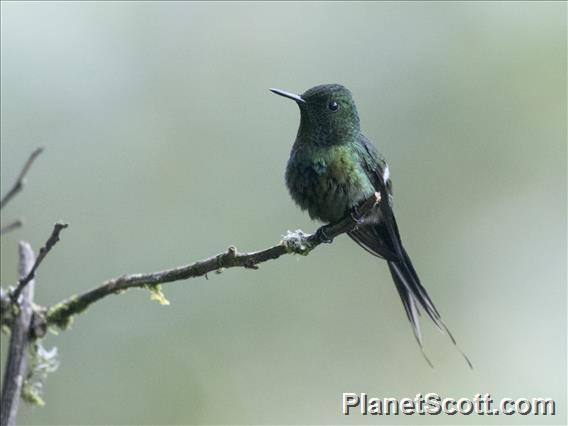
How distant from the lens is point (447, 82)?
6.54 meters

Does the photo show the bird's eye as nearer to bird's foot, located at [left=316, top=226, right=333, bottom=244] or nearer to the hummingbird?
the hummingbird

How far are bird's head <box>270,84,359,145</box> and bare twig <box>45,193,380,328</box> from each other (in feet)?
1.19

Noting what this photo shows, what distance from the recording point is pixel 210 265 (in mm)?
2348

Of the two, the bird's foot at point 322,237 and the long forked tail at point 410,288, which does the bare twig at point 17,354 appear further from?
the long forked tail at point 410,288

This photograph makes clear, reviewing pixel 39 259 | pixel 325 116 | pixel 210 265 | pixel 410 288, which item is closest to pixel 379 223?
pixel 410 288

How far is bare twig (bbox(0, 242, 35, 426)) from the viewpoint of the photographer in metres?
2.33

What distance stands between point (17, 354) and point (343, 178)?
1392 millimetres

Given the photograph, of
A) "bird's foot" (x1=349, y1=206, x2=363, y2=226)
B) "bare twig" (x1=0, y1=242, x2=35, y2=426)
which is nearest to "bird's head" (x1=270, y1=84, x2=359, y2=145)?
"bird's foot" (x1=349, y1=206, x2=363, y2=226)

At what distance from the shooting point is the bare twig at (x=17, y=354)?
2326 mm

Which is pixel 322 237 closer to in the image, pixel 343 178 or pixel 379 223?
pixel 343 178

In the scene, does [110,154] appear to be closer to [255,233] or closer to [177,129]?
[177,129]

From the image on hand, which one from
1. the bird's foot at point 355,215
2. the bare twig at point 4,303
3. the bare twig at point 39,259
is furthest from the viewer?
the bird's foot at point 355,215

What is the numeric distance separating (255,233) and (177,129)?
54.4 inches

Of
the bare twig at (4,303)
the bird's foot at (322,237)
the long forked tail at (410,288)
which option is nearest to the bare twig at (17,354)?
the bare twig at (4,303)
